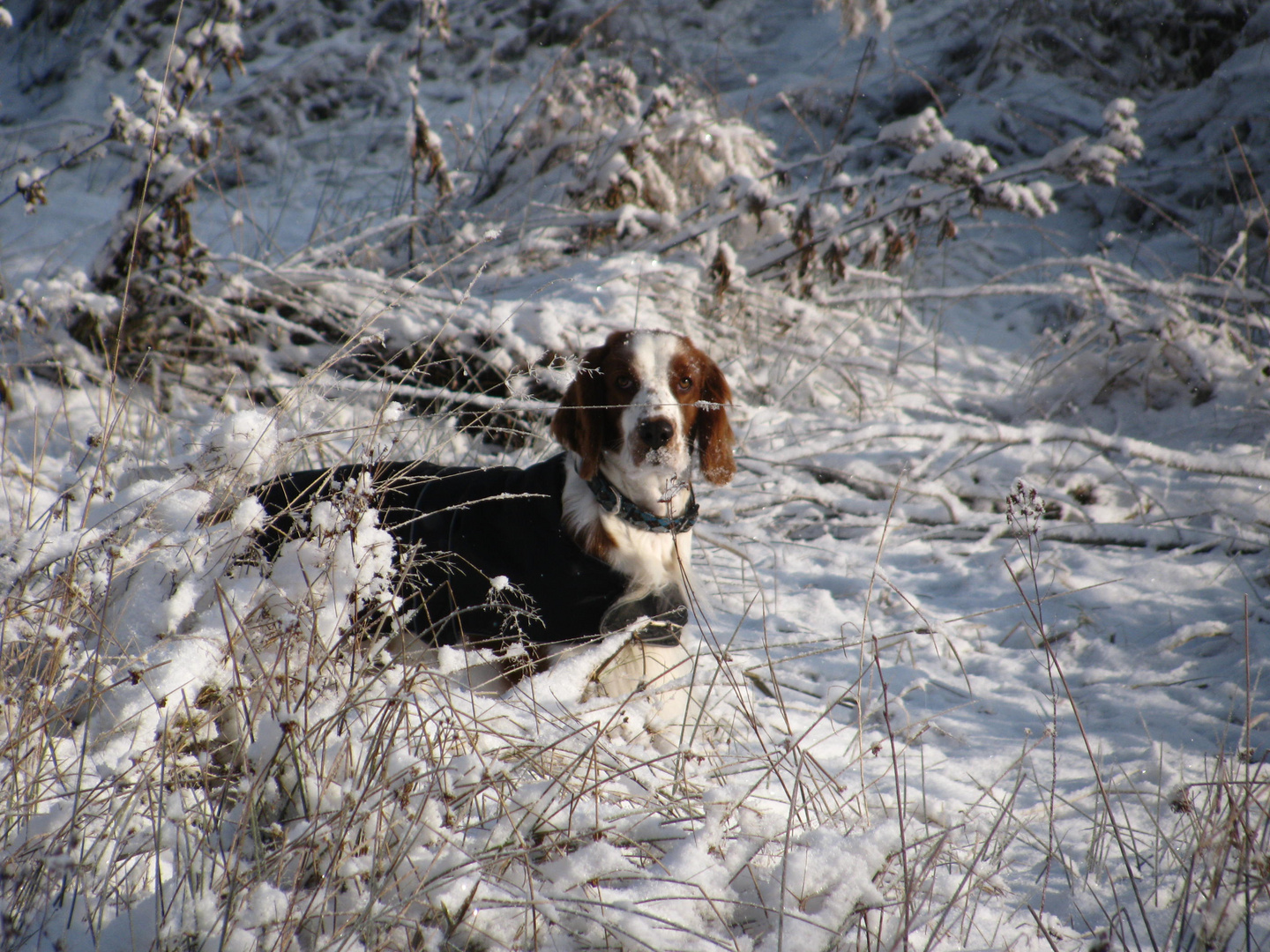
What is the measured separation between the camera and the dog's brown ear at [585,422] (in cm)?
200

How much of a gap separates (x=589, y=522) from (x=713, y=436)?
45 cm

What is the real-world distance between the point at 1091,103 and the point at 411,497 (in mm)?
7839

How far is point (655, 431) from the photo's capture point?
1.93 metres

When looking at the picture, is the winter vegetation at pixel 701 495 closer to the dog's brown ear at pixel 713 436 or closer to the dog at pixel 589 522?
the dog at pixel 589 522

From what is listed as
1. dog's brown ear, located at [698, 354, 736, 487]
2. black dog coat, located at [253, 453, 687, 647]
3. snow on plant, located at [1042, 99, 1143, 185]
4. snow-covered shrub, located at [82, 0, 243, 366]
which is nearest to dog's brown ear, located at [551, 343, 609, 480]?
black dog coat, located at [253, 453, 687, 647]

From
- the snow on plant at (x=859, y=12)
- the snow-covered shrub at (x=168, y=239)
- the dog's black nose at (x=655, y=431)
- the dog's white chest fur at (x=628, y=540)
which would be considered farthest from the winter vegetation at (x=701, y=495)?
the dog's black nose at (x=655, y=431)

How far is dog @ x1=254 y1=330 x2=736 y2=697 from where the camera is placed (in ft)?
6.34

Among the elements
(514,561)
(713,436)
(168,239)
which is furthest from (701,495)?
(168,239)

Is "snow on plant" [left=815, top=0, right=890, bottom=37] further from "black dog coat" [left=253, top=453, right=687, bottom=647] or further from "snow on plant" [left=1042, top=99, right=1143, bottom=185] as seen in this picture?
"black dog coat" [left=253, top=453, right=687, bottom=647]

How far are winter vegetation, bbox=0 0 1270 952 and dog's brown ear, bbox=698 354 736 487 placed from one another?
50cm

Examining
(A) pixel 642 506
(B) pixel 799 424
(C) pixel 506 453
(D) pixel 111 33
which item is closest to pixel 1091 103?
(B) pixel 799 424

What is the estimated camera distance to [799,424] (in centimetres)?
379

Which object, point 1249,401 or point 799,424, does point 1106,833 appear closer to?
point 799,424

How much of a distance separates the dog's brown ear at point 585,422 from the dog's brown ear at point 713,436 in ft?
0.99
